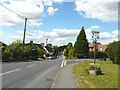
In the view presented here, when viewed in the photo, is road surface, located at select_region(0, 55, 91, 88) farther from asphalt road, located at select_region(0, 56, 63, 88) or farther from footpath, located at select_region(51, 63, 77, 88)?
footpath, located at select_region(51, 63, 77, 88)

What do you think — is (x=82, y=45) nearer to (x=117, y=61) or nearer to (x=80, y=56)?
(x=80, y=56)

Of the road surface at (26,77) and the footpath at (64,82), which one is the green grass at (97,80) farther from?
the road surface at (26,77)

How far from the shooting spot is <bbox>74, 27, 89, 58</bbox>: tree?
8944cm

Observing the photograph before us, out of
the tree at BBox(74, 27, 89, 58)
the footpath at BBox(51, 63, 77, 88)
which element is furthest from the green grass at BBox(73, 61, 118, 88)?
the tree at BBox(74, 27, 89, 58)

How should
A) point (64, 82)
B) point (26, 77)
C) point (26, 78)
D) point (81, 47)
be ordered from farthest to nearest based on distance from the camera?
point (81, 47) → point (26, 77) → point (26, 78) → point (64, 82)

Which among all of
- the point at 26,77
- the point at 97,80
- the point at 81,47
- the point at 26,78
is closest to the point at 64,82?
the point at 97,80

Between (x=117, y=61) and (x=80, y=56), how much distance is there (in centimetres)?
4357

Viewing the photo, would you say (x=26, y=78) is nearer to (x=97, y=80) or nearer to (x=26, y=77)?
(x=26, y=77)

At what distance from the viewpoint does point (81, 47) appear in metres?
89.8

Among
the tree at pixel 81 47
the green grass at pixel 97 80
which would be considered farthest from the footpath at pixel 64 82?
the tree at pixel 81 47

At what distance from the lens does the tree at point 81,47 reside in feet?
293

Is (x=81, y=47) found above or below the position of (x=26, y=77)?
above

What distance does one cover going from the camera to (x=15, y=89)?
14.1 meters

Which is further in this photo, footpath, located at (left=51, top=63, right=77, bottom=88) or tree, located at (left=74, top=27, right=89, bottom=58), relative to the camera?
tree, located at (left=74, top=27, right=89, bottom=58)
